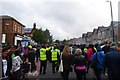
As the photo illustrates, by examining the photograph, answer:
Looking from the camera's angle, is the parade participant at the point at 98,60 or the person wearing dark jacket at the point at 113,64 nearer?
the person wearing dark jacket at the point at 113,64

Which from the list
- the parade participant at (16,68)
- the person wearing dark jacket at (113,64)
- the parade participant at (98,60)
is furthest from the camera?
the parade participant at (98,60)

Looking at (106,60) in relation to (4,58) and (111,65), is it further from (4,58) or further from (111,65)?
(4,58)

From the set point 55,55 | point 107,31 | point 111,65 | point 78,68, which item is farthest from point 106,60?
point 107,31

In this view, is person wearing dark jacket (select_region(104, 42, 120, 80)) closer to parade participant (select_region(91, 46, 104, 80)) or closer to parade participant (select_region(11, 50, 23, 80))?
parade participant (select_region(91, 46, 104, 80))

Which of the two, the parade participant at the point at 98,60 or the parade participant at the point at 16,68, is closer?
the parade participant at the point at 16,68

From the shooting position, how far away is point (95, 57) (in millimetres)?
10867

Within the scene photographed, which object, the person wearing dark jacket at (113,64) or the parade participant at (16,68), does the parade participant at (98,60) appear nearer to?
the person wearing dark jacket at (113,64)

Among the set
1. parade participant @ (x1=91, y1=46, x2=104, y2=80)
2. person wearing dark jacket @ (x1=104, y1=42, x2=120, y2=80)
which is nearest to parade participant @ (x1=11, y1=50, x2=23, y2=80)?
parade participant @ (x1=91, y1=46, x2=104, y2=80)

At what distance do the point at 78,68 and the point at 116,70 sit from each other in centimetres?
293

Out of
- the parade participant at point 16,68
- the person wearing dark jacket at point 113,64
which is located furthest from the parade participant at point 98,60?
the parade participant at point 16,68

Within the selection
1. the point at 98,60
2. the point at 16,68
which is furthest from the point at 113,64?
the point at 16,68

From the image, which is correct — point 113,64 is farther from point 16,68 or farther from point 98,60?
point 16,68

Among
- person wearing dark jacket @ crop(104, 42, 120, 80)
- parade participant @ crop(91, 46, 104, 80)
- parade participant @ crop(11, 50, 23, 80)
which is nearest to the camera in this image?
person wearing dark jacket @ crop(104, 42, 120, 80)

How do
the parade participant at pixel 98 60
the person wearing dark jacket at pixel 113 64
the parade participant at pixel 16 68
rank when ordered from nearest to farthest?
the person wearing dark jacket at pixel 113 64
the parade participant at pixel 16 68
the parade participant at pixel 98 60
